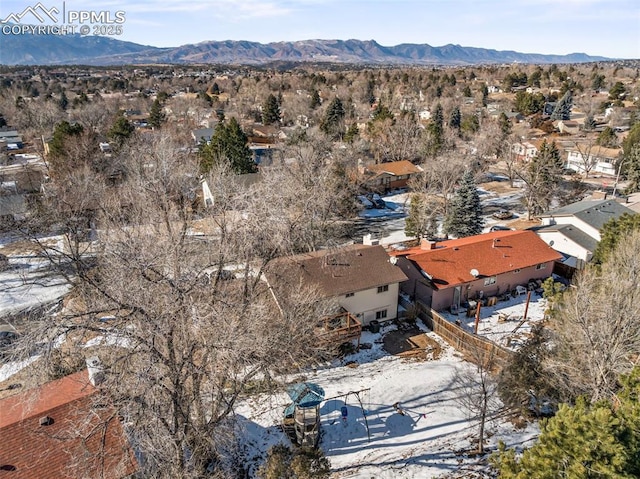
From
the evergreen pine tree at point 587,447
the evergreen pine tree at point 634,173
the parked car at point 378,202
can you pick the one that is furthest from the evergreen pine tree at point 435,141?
the evergreen pine tree at point 587,447

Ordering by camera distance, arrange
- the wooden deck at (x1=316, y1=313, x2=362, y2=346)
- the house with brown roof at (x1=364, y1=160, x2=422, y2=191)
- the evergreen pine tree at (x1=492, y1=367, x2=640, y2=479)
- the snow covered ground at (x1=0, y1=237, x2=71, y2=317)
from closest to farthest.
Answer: the evergreen pine tree at (x1=492, y1=367, x2=640, y2=479)
the wooden deck at (x1=316, y1=313, x2=362, y2=346)
the snow covered ground at (x1=0, y1=237, x2=71, y2=317)
the house with brown roof at (x1=364, y1=160, x2=422, y2=191)

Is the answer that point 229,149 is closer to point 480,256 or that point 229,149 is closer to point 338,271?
point 338,271

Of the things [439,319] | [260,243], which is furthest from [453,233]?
[260,243]

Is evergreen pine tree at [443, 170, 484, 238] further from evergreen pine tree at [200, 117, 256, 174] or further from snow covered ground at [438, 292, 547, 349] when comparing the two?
evergreen pine tree at [200, 117, 256, 174]

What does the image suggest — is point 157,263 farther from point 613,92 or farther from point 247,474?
point 613,92

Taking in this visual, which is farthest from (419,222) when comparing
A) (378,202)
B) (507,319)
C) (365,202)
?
(365,202)

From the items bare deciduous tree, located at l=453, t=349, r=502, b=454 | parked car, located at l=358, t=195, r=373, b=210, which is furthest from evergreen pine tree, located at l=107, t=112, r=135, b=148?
bare deciduous tree, located at l=453, t=349, r=502, b=454

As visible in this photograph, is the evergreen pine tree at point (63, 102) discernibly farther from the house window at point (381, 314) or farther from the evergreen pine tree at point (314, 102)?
the house window at point (381, 314)
